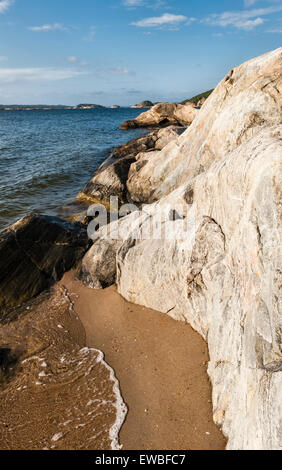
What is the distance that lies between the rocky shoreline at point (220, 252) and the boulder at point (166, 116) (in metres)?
34.4

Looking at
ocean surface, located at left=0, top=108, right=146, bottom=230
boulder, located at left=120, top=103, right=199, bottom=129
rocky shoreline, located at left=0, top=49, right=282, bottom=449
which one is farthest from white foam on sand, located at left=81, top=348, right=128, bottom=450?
boulder, located at left=120, top=103, right=199, bottom=129

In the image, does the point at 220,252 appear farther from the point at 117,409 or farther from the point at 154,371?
the point at 117,409

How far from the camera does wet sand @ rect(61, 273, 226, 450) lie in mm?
4770

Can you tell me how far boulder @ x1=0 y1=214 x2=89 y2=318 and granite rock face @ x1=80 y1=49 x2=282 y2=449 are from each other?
173 cm

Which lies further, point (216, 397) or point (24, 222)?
point (24, 222)

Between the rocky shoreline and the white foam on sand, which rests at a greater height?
the rocky shoreline

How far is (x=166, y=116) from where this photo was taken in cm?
4762

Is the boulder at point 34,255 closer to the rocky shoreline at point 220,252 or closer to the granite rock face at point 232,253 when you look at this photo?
the rocky shoreline at point 220,252

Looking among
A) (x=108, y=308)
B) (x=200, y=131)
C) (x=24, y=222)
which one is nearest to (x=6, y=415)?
(x=108, y=308)

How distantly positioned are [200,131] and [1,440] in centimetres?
1067

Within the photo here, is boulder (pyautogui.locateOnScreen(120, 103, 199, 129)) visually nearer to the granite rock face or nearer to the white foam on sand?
the granite rock face

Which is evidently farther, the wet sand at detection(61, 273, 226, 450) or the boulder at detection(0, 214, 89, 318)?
the boulder at detection(0, 214, 89, 318)
